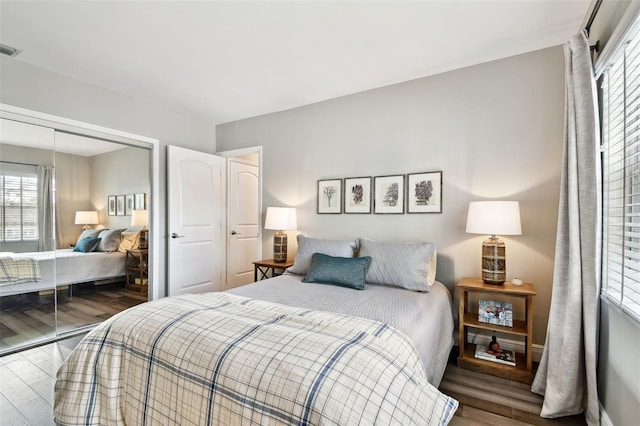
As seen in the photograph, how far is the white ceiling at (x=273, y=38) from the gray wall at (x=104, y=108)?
0.13 m

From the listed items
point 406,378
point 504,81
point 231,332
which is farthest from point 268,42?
point 406,378

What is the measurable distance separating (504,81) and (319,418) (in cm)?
290

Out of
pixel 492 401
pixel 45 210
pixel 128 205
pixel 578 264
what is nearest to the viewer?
pixel 578 264

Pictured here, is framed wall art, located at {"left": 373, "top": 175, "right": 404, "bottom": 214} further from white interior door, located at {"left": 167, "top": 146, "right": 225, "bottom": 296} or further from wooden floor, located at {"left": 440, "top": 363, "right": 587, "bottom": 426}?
white interior door, located at {"left": 167, "top": 146, "right": 225, "bottom": 296}

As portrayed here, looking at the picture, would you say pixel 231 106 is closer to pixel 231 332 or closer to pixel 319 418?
pixel 231 332

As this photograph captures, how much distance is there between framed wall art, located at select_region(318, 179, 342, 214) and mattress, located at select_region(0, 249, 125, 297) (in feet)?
9.18

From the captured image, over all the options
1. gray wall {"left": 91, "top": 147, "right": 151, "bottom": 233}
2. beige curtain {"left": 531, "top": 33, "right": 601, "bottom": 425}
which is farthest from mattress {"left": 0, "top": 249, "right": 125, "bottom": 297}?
beige curtain {"left": 531, "top": 33, "right": 601, "bottom": 425}

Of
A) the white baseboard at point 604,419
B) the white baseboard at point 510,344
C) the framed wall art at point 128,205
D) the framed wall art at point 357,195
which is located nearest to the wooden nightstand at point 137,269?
the framed wall art at point 128,205

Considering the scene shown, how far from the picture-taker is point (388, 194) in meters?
3.16

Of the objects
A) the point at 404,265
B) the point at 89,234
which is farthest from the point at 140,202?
the point at 404,265

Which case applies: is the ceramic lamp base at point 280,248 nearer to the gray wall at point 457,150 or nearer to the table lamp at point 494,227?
the gray wall at point 457,150

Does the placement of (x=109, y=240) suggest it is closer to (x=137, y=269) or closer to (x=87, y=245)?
(x=87, y=245)

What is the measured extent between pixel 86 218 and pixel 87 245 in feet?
1.10

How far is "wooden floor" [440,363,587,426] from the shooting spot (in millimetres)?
1802
